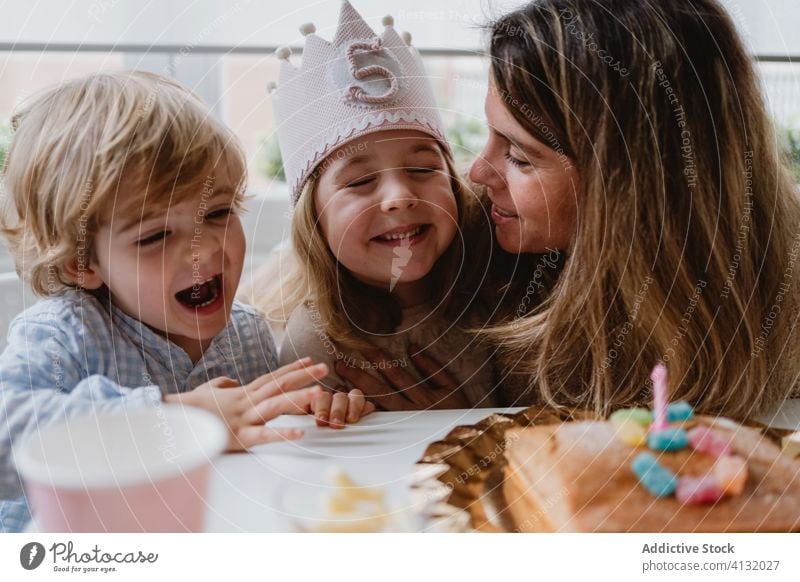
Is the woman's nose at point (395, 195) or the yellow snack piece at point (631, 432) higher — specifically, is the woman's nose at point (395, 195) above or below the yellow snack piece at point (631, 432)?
above

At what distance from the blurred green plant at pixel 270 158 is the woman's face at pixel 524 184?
126 mm

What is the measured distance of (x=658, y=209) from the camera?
0.50m

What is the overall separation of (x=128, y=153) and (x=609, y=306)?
0.30m

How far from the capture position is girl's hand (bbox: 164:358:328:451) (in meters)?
0.48

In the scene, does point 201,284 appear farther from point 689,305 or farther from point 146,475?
point 689,305

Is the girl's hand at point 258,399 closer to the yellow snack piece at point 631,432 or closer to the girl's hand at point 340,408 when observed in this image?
the girl's hand at point 340,408

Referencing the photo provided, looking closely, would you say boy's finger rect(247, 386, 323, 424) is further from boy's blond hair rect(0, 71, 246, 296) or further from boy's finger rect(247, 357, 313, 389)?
boy's blond hair rect(0, 71, 246, 296)

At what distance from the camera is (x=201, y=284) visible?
1.59ft

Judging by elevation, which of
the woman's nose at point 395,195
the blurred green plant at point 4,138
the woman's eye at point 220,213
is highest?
the blurred green plant at point 4,138

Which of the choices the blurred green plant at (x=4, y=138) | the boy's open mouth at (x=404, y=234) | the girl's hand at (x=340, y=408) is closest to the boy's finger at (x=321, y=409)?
the girl's hand at (x=340, y=408)

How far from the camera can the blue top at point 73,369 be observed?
0.47 m

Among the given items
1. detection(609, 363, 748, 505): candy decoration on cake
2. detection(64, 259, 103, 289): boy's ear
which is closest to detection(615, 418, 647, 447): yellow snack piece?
detection(609, 363, 748, 505): candy decoration on cake

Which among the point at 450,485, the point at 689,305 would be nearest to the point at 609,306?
the point at 689,305

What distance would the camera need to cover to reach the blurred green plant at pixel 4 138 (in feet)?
1.56
